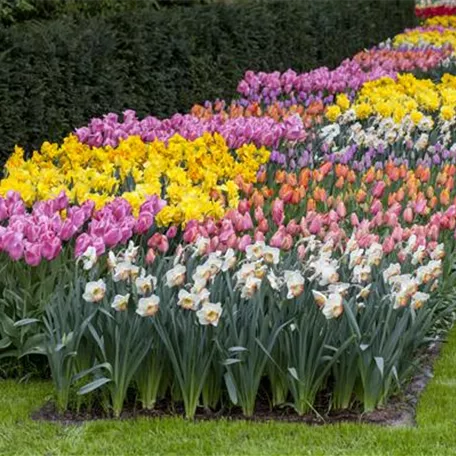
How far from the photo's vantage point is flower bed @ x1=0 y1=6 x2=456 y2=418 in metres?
4.30

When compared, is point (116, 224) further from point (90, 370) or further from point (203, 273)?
point (90, 370)

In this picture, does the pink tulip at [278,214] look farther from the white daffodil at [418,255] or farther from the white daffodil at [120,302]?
the white daffodil at [120,302]

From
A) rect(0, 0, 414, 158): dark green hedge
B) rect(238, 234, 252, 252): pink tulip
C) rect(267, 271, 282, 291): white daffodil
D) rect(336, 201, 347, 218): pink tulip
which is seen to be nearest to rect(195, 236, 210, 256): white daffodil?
rect(238, 234, 252, 252): pink tulip

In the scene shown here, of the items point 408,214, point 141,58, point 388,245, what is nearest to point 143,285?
point 388,245

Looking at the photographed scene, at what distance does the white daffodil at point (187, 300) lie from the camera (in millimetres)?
4266

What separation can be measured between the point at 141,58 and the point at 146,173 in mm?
3567

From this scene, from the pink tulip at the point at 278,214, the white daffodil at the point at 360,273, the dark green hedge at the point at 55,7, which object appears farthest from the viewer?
the dark green hedge at the point at 55,7

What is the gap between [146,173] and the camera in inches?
261

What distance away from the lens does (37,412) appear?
4.44m

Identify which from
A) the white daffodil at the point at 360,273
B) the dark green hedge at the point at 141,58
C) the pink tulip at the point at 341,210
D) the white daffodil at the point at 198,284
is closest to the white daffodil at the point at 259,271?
the white daffodil at the point at 198,284

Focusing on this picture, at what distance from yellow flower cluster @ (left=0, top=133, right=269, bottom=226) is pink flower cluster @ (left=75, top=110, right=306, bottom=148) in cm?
20

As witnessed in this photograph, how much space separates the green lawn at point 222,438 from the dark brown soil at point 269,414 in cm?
8

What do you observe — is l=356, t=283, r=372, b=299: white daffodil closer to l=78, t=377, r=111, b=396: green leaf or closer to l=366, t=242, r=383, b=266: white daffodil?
l=366, t=242, r=383, b=266: white daffodil

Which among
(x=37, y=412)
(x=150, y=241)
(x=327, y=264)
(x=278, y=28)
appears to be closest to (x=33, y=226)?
(x=150, y=241)
